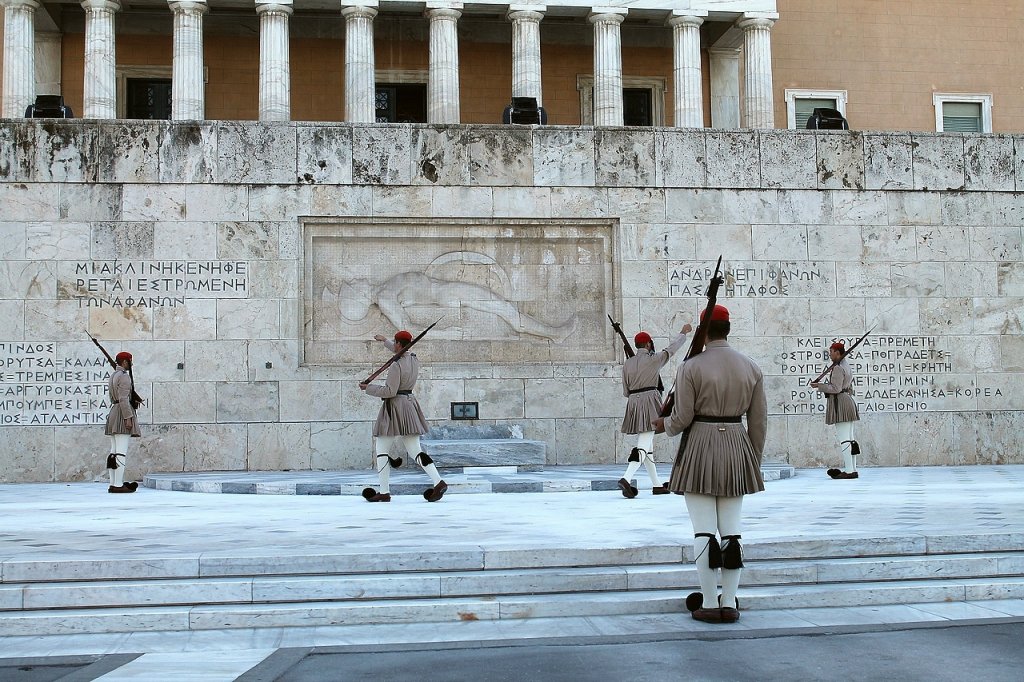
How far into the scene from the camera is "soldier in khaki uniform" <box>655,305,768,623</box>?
7.05m

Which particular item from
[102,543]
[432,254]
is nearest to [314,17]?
[432,254]

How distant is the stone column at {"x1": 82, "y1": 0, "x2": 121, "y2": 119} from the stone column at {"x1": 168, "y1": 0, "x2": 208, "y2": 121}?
1686mm

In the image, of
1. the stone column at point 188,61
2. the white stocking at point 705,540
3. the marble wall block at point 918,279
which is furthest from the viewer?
the stone column at point 188,61

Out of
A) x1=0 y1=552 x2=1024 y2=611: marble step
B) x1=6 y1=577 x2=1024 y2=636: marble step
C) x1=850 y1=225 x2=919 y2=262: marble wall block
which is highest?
x1=850 y1=225 x2=919 y2=262: marble wall block

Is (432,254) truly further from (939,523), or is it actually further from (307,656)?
(307,656)

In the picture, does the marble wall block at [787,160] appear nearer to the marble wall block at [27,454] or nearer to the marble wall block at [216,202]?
the marble wall block at [216,202]

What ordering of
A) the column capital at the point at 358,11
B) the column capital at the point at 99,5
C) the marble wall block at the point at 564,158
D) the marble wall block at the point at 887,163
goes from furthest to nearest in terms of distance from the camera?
the column capital at the point at 358,11 → the column capital at the point at 99,5 → the marble wall block at the point at 887,163 → the marble wall block at the point at 564,158

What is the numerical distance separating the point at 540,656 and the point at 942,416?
586 inches

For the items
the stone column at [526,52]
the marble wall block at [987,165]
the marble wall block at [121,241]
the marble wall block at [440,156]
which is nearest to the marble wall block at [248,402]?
the marble wall block at [121,241]

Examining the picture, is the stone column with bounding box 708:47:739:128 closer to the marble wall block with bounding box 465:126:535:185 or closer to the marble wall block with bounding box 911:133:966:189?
the marble wall block with bounding box 911:133:966:189

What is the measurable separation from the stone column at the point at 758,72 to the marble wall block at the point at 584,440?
17.7m

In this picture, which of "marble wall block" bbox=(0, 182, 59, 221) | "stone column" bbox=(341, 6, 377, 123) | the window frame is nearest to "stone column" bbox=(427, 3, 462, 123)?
"stone column" bbox=(341, 6, 377, 123)

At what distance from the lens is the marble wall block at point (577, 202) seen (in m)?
19.0

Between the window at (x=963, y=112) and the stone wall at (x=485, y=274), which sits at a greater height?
the window at (x=963, y=112)
